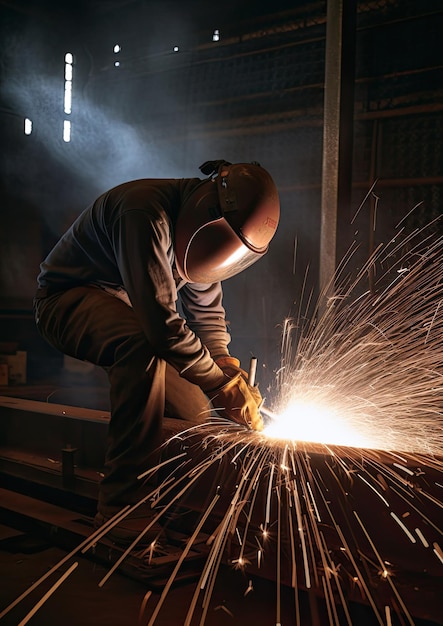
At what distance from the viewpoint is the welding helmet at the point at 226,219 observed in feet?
8.03

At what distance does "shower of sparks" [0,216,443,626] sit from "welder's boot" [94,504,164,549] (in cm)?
3

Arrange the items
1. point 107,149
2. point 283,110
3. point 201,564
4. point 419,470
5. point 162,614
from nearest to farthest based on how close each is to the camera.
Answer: point 162,614
point 419,470
point 201,564
point 283,110
point 107,149

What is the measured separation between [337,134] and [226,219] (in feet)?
5.77

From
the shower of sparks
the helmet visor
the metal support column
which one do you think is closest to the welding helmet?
the helmet visor

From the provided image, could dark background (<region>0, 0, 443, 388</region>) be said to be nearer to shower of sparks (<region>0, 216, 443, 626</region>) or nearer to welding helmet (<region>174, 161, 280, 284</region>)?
shower of sparks (<region>0, 216, 443, 626</region>)

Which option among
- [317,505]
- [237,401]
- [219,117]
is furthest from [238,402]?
[219,117]

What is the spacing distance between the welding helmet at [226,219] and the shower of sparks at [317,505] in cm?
65

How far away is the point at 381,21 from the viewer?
15.4 feet

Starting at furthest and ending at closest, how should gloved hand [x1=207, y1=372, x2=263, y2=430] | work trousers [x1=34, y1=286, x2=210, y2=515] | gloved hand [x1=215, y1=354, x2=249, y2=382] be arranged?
gloved hand [x1=215, y1=354, x2=249, y2=382] → gloved hand [x1=207, y1=372, x2=263, y2=430] → work trousers [x1=34, y1=286, x2=210, y2=515]

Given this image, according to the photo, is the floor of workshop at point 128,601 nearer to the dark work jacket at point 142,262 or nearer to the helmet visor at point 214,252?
the dark work jacket at point 142,262

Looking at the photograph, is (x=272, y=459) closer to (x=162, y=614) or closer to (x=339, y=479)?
(x=339, y=479)

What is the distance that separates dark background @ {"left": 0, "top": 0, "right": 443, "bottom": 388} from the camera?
15.3 feet

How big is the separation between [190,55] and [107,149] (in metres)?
1.00

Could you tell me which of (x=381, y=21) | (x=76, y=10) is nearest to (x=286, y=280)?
(x=381, y=21)
